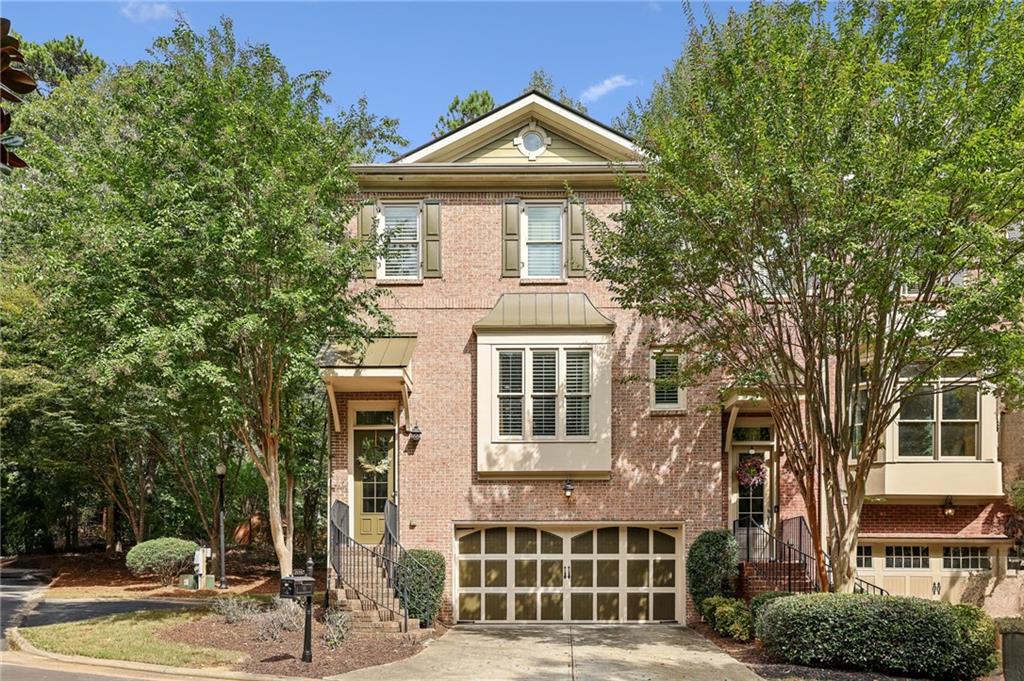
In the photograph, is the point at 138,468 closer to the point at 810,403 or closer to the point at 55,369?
the point at 55,369

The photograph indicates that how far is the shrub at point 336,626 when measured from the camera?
12.3m

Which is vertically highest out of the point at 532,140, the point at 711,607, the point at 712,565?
the point at 532,140

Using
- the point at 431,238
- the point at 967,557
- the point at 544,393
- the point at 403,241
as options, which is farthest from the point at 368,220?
the point at 967,557

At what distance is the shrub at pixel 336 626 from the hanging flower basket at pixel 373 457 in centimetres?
346

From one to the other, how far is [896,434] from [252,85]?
13422mm

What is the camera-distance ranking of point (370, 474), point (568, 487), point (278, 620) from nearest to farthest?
point (278, 620), point (568, 487), point (370, 474)

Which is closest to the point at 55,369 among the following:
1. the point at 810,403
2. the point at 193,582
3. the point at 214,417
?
the point at 193,582

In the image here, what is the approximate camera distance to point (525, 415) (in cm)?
1627

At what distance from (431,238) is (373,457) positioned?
4.59 meters

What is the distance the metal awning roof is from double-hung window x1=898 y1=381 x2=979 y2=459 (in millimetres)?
6164

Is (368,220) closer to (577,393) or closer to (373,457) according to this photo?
(373,457)

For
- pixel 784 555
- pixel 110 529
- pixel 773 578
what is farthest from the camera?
pixel 110 529

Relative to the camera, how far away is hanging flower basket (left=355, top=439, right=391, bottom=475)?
16.6 metres

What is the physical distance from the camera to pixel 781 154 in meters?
11.7
